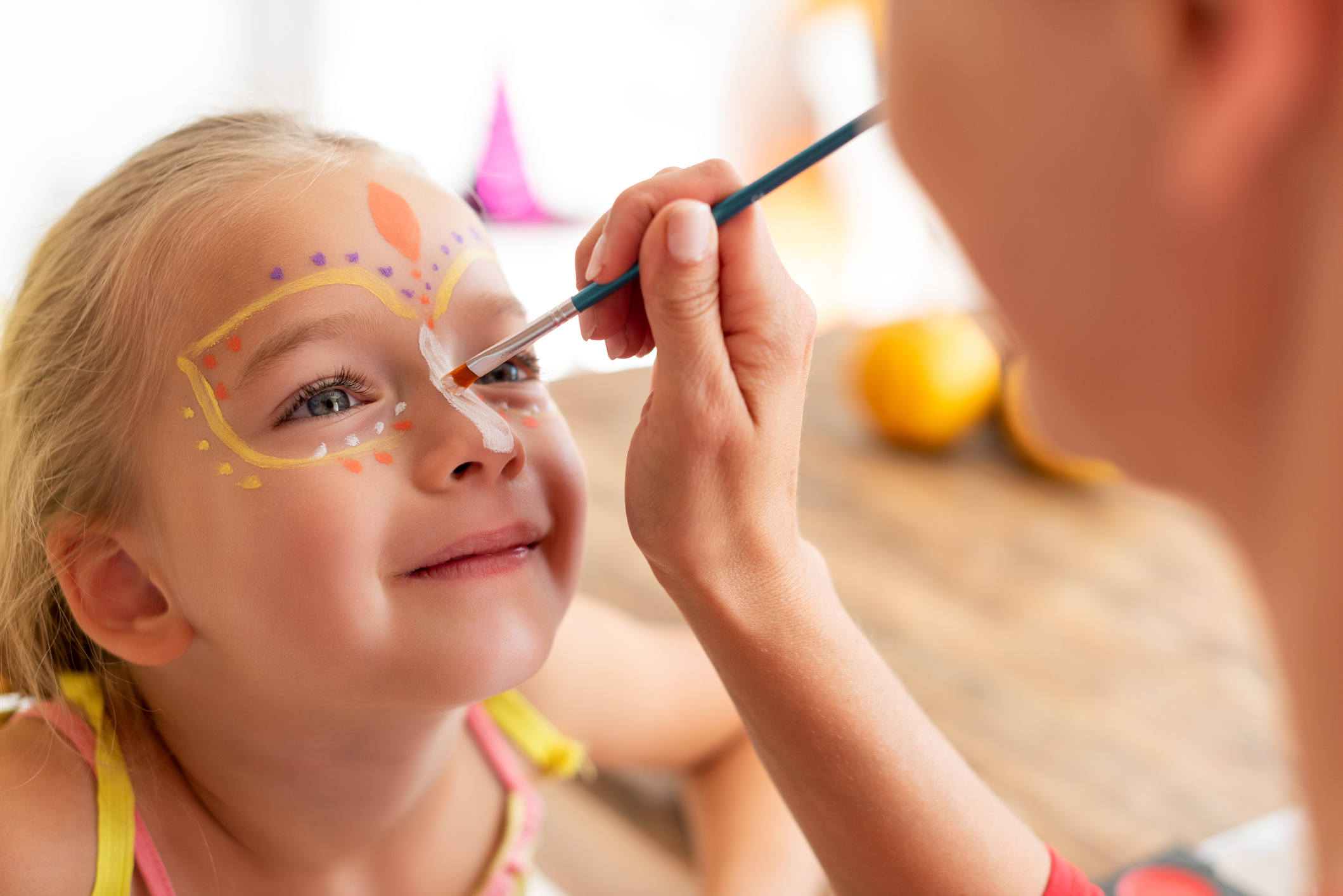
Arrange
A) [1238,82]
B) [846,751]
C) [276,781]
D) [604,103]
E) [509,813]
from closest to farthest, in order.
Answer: [1238,82] < [846,751] < [276,781] < [509,813] < [604,103]

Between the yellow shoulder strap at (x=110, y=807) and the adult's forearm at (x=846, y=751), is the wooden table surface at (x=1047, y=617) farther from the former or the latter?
the yellow shoulder strap at (x=110, y=807)

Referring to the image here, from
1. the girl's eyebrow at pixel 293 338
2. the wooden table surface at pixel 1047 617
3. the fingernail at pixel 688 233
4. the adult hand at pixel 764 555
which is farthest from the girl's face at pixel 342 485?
the wooden table surface at pixel 1047 617

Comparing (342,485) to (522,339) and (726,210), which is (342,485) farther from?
(726,210)

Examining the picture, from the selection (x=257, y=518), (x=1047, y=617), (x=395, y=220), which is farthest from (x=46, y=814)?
(x=1047, y=617)

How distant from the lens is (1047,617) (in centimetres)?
167

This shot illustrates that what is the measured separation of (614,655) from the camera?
1.08 meters

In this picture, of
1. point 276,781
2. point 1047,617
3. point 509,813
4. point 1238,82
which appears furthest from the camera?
point 1047,617

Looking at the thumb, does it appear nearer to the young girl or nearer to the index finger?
the index finger

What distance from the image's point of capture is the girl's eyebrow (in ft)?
2.34

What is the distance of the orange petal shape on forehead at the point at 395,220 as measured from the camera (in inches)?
29.9

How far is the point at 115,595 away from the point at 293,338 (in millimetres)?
239

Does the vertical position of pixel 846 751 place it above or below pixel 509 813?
above

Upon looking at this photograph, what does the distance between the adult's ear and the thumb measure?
261 millimetres

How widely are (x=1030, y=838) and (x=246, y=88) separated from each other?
3.31 ft
